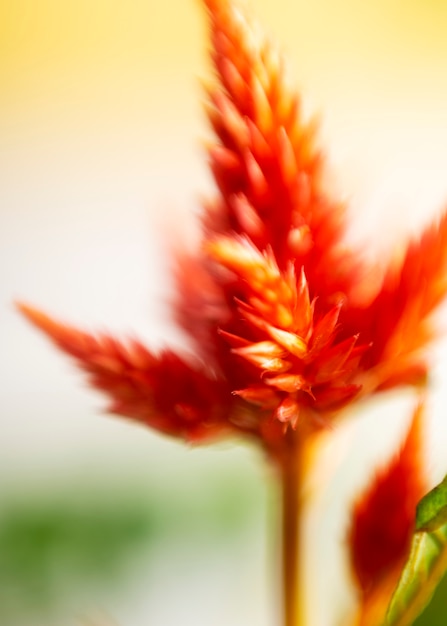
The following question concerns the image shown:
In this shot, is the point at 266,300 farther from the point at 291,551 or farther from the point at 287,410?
the point at 291,551

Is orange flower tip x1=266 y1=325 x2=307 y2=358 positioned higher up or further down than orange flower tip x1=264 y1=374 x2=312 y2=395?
higher up

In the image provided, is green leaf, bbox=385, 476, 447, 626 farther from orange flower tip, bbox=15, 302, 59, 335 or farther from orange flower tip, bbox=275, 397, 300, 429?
orange flower tip, bbox=15, 302, 59, 335

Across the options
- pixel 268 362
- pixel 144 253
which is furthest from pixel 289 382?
pixel 144 253

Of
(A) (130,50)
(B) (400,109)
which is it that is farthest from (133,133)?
(B) (400,109)

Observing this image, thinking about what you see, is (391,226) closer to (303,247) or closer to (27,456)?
(303,247)

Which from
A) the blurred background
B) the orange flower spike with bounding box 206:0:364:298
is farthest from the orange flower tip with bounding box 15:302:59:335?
the orange flower spike with bounding box 206:0:364:298
